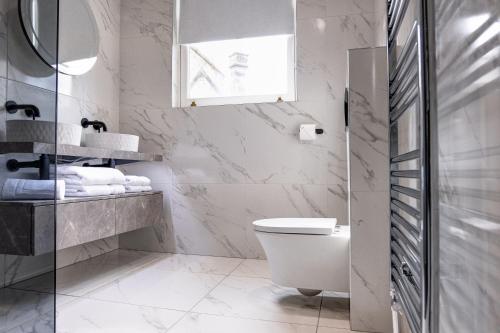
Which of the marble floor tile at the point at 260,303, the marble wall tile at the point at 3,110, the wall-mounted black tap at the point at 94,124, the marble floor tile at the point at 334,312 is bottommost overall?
the marble floor tile at the point at 334,312

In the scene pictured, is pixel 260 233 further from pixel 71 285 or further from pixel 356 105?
pixel 71 285

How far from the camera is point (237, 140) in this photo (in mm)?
2562

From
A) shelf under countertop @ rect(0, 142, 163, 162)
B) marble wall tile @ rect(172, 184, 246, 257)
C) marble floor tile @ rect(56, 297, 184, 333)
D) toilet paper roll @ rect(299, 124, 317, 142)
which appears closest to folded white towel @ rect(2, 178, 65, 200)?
shelf under countertop @ rect(0, 142, 163, 162)

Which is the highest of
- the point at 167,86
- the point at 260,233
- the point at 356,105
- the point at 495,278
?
the point at 167,86

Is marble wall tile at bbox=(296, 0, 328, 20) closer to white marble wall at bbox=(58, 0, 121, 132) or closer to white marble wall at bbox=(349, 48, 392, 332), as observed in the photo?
white marble wall at bbox=(349, 48, 392, 332)

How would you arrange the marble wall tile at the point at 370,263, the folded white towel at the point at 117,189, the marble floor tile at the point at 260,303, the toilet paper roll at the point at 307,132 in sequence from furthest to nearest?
the toilet paper roll at the point at 307,132 < the folded white towel at the point at 117,189 < the marble floor tile at the point at 260,303 < the marble wall tile at the point at 370,263

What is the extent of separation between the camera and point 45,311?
3.85 ft

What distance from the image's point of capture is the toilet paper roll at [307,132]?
7.72ft

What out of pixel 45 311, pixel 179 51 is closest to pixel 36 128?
pixel 45 311

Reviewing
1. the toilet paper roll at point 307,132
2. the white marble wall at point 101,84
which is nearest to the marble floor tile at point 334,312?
the toilet paper roll at point 307,132

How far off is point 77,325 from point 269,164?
5.24ft

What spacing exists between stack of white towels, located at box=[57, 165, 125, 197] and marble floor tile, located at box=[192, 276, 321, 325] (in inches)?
35.9

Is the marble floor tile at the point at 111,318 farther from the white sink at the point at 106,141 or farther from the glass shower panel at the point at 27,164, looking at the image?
the white sink at the point at 106,141

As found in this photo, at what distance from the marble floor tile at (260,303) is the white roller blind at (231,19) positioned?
1.90m
